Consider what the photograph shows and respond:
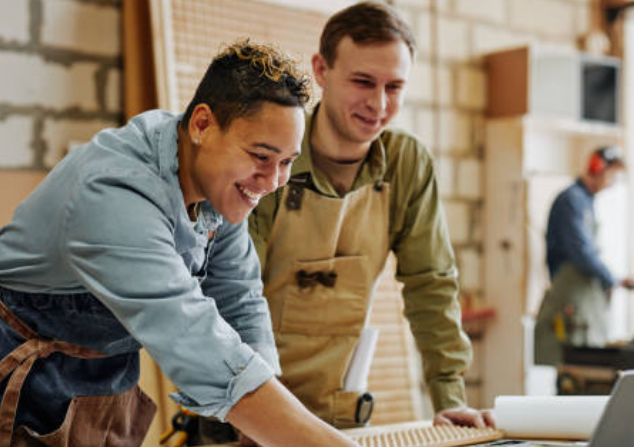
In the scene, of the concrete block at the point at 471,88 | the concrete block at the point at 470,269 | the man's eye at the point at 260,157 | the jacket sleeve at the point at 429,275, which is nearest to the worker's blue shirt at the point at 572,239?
the concrete block at the point at 470,269

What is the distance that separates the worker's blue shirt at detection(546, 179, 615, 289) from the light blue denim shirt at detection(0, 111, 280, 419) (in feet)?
10.3

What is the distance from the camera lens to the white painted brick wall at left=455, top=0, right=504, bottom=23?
12.9ft

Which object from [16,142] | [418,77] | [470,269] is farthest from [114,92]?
[470,269]

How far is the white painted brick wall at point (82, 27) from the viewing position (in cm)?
254

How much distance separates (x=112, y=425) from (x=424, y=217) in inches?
Result: 34.1

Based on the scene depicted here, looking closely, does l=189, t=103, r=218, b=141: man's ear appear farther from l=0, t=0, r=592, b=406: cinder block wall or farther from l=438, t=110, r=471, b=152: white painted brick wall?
l=438, t=110, r=471, b=152: white painted brick wall

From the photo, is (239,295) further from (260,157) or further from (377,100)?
(377,100)

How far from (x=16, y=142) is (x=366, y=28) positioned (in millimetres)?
1414

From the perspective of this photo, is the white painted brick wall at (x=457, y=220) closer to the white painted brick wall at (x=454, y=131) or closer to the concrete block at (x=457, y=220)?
the concrete block at (x=457, y=220)

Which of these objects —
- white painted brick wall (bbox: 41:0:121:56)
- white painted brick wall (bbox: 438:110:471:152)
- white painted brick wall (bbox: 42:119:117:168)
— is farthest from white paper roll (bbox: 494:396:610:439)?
white painted brick wall (bbox: 438:110:471:152)

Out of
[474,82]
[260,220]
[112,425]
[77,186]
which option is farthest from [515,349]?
[77,186]

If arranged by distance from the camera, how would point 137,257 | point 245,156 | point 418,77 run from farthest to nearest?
point 418,77
point 245,156
point 137,257

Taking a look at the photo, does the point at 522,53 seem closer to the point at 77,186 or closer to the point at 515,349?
the point at 515,349

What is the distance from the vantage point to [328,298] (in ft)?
5.57
